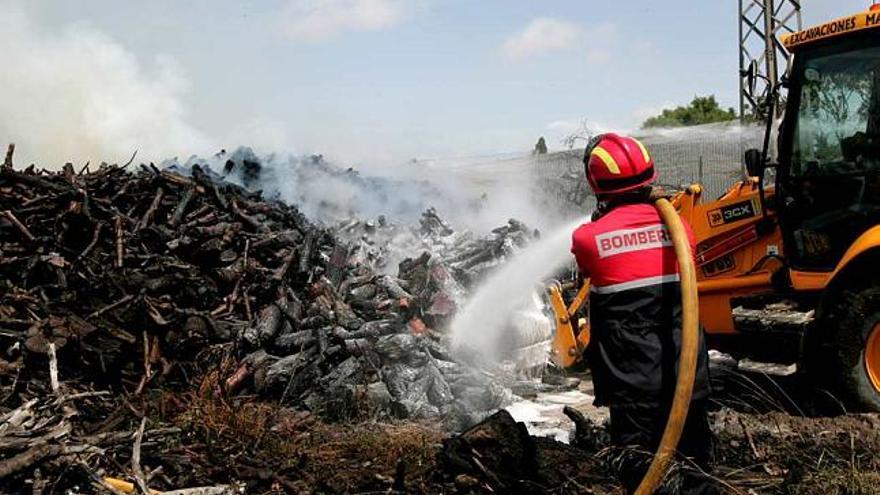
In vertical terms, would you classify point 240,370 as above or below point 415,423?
above

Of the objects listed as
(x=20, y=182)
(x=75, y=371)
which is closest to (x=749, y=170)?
(x=75, y=371)

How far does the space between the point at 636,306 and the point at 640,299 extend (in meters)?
0.04

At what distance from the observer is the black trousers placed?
372cm

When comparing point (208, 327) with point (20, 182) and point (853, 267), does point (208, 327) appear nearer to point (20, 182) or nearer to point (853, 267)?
point (20, 182)

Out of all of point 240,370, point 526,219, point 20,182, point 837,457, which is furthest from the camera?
point 526,219

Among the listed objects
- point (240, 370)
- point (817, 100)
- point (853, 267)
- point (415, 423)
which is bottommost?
point (415, 423)

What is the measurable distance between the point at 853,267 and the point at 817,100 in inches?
53.6

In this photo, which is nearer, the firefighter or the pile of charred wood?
the firefighter

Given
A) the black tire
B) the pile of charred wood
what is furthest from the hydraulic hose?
the pile of charred wood

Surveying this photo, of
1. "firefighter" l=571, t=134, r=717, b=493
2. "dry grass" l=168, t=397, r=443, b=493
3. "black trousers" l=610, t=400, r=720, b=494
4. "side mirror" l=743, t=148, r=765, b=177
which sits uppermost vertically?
"side mirror" l=743, t=148, r=765, b=177

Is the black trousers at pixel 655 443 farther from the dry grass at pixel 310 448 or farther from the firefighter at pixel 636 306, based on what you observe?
the dry grass at pixel 310 448

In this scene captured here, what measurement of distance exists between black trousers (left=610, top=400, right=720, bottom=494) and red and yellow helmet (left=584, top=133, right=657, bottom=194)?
38.9 inches

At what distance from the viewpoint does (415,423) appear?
717 centimetres

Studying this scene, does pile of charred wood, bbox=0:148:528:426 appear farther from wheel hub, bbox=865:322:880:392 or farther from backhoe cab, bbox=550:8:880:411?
wheel hub, bbox=865:322:880:392
